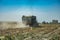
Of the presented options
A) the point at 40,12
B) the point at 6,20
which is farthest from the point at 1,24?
the point at 40,12

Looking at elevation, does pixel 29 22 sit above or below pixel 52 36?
above

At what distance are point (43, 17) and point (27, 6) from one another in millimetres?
431

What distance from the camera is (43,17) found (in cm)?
370

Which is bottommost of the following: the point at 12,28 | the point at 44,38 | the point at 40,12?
the point at 44,38

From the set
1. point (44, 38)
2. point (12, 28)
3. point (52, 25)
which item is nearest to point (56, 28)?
point (52, 25)

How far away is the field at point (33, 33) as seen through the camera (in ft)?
11.5

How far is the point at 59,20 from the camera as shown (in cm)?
373

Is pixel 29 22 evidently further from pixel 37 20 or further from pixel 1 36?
pixel 1 36

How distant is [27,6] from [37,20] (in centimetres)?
38

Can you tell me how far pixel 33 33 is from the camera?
3617 millimetres

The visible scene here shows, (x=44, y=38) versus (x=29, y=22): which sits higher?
(x=29, y=22)

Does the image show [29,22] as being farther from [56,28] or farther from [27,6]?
[56,28]

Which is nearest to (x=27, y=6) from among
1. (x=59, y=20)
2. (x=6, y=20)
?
(x=6, y=20)

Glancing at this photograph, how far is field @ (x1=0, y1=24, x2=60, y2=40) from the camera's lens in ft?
11.5
